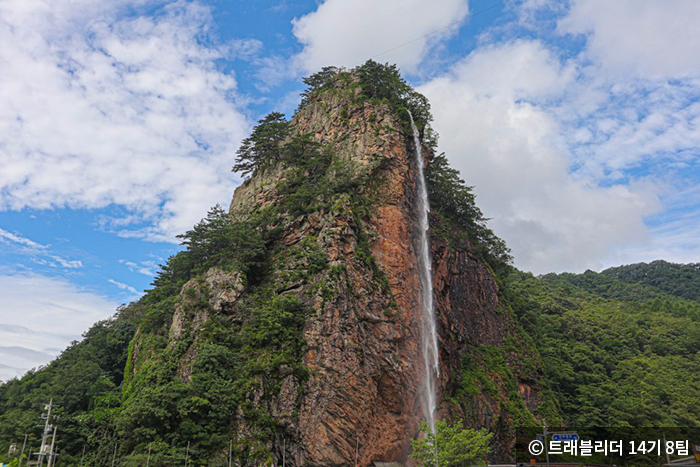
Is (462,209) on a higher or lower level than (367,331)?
higher

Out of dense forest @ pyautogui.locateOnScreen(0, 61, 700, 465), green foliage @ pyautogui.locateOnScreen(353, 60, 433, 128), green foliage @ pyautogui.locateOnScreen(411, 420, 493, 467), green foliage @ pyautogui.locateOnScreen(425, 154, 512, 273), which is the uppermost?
green foliage @ pyautogui.locateOnScreen(353, 60, 433, 128)

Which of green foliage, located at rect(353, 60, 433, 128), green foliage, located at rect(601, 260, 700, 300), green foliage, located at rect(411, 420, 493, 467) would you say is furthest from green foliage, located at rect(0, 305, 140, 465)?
green foliage, located at rect(601, 260, 700, 300)

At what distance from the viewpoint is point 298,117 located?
6103cm

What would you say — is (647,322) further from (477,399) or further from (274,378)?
(274,378)

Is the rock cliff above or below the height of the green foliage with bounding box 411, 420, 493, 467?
above

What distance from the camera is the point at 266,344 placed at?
3453 cm

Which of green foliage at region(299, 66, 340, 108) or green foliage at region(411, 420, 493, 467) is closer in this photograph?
green foliage at region(411, 420, 493, 467)

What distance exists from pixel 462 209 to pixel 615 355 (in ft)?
98.9

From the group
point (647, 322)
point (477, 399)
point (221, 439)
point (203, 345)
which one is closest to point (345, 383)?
point (221, 439)

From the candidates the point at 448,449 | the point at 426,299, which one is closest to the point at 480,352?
the point at 426,299

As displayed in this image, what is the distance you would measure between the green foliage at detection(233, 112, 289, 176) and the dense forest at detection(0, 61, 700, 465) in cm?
17

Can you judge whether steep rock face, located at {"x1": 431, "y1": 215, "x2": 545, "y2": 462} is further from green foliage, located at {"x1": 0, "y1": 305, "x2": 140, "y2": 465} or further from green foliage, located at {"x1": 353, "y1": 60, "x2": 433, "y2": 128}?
green foliage, located at {"x1": 0, "y1": 305, "x2": 140, "y2": 465}

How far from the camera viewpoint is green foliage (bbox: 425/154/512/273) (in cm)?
5756

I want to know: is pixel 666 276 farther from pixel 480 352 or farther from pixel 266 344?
pixel 266 344
